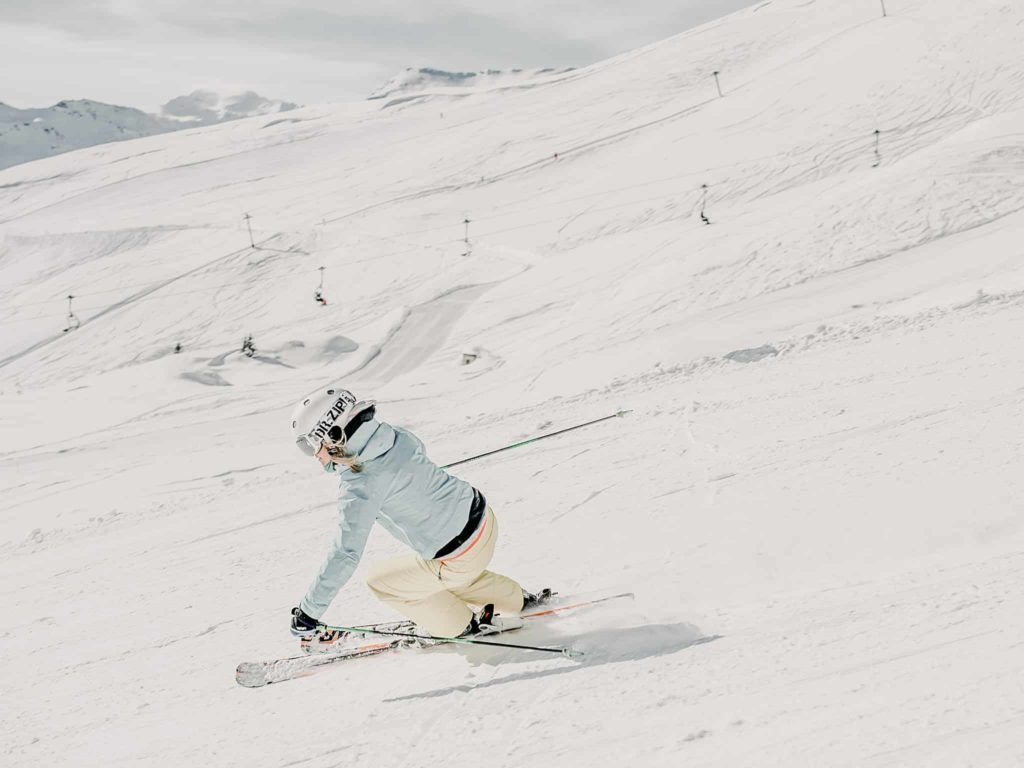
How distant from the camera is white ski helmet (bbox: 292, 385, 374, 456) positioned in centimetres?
416

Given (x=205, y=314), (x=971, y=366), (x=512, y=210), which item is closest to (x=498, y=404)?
(x=971, y=366)

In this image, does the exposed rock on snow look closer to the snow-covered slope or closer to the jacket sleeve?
the snow-covered slope

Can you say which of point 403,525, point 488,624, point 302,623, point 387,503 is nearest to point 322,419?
point 387,503

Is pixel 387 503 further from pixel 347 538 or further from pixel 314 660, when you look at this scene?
pixel 314 660

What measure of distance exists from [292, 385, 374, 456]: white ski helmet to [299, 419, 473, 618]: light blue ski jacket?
94 mm

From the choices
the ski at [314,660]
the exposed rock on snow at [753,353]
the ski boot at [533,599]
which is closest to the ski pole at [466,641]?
the ski at [314,660]

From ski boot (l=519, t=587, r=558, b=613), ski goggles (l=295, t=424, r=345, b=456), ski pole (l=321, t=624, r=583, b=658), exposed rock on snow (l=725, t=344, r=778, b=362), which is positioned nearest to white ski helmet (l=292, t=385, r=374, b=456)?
ski goggles (l=295, t=424, r=345, b=456)

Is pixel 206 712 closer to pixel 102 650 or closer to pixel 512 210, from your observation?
pixel 102 650

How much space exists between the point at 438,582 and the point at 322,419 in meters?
1.25

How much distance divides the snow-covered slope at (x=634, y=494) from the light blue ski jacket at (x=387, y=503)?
844 millimetres

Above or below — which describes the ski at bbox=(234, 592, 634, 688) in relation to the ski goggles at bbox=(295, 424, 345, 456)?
below

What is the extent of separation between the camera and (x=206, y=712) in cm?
497

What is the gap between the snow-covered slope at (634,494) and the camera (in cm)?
387

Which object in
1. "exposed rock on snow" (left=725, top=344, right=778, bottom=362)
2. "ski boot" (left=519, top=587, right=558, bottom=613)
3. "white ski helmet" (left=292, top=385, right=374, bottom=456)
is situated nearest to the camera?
"white ski helmet" (left=292, top=385, right=374, bottom=456)
